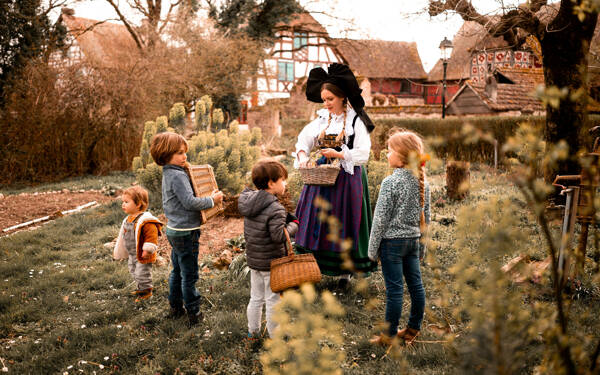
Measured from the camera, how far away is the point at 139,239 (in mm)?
3945

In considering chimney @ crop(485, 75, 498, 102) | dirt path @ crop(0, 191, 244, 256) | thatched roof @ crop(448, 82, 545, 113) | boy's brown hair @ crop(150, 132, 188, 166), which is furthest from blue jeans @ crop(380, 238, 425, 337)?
chimney @ crop(485, 75, 498, 102)

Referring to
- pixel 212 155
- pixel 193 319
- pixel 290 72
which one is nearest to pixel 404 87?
pixel 290 72

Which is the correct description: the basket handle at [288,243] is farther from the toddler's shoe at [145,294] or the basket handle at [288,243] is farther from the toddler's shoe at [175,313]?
the toddler's shoe at [145,294]

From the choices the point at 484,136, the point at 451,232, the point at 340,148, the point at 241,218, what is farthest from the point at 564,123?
the point at 484,136

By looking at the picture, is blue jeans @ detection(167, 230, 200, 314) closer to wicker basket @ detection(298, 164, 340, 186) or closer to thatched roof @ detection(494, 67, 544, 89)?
wicker basket @ detection(298, 164, 340, 186)

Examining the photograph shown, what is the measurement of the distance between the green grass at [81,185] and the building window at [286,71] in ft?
58.2

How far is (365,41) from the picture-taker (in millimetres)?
21766

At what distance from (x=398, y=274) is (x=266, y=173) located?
1.21 meters

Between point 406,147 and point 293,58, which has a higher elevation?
point 293,58

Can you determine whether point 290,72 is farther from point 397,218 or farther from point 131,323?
point 397,218

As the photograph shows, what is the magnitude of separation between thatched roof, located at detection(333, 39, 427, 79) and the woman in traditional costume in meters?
28.5

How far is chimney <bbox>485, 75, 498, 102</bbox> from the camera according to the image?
Answer: 17.0 metres

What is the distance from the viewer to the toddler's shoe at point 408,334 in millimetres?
3096

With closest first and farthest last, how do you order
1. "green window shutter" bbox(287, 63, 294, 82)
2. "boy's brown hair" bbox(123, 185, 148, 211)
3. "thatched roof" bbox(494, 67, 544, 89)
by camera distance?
"boy's brown hair" bbox(123, 185, 148, 211)
"thatched roof" bbox(494, 67, 544, 89)
"green window shutter" bbox(287, 63, 294, 82)
